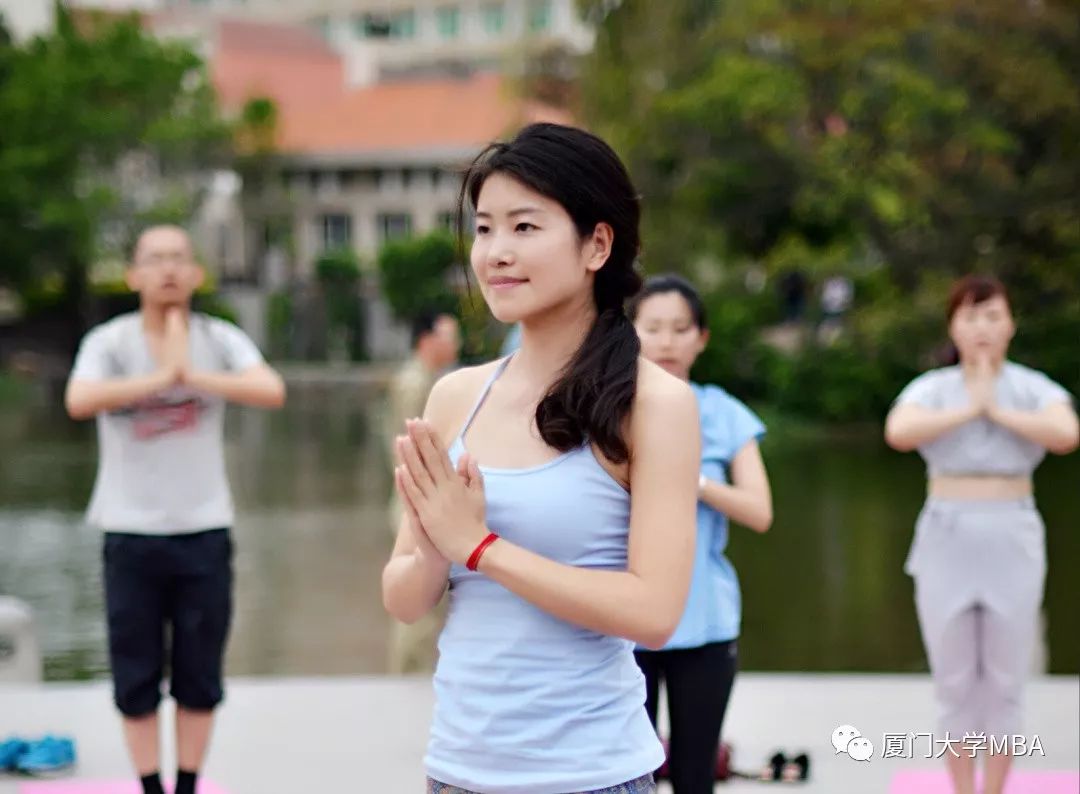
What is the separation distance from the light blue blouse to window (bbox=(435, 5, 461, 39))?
7066cm

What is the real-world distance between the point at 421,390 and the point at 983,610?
3.01m

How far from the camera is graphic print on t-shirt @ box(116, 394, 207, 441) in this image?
492 centimetres

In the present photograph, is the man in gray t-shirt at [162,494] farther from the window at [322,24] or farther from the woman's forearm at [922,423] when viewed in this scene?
the window at [322,24]

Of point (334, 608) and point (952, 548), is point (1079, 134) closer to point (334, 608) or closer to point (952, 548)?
point (334, 608)

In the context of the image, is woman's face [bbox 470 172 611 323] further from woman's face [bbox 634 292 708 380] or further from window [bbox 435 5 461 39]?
window [bbox 435 5 461 39]

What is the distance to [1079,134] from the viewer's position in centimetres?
1984

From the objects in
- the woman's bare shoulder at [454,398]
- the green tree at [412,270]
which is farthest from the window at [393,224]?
the woman's bare shoulder at [454,398]

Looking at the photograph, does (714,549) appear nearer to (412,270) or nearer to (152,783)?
(152,783)

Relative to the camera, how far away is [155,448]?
4910 mm

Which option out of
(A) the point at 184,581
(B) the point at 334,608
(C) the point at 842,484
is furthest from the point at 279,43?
(A) the point at 184,581

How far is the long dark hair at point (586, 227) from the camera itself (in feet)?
7.94

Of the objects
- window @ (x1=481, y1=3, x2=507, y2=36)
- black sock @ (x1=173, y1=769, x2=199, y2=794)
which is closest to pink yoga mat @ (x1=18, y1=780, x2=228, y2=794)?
black sock @ (x1=173, y1=769, x2=199, y2=794)

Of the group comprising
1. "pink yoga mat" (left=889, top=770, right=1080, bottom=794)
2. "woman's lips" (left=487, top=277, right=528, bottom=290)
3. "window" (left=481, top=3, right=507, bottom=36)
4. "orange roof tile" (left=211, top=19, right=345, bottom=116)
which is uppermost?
"window" (left=481, top=3, right=507, bottom=36)

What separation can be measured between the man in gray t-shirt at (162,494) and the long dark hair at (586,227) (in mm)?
2521
